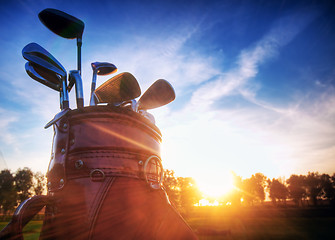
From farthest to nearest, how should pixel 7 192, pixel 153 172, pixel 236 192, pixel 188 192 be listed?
pixel 236 192 → pixel 188 192 → pixel 7 192 → pixel 153 172

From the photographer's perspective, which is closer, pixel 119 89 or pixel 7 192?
pixel 119 89

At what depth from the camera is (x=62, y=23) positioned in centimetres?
182

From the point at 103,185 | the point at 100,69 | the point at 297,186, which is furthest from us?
the point at 297,186

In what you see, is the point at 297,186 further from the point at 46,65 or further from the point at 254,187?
the point at 46,65

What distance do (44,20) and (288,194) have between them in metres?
110

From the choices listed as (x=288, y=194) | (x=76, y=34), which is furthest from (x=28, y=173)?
(x=288, y=194)

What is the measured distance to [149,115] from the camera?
182 centimetres

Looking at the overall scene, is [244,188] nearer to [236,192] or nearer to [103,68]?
[236,192]

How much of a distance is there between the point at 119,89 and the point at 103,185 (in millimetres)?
748

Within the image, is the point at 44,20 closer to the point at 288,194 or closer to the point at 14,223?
the point at 14,223

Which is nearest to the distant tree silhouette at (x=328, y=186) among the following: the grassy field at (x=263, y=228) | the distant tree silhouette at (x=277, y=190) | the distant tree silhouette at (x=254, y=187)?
the distant tree silhouette at (x=277, y=190)

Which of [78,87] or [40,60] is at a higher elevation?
[40,60]

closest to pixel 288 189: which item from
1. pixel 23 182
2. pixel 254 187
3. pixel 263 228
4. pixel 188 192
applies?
pixel 254 187

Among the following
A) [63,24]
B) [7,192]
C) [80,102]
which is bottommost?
[7,192]
